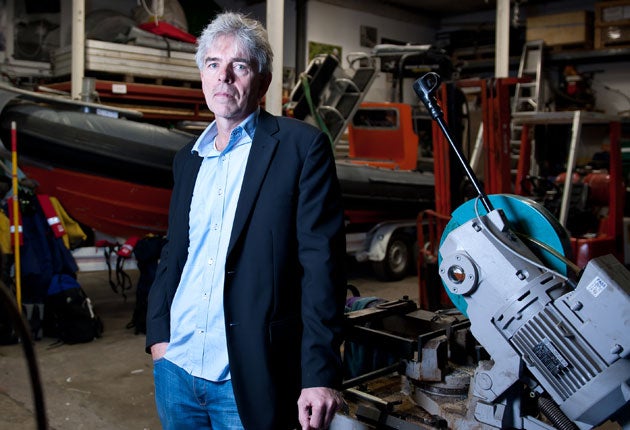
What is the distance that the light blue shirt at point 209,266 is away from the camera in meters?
1.68

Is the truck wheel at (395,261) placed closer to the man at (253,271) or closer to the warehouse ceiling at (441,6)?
the man at (253,271)

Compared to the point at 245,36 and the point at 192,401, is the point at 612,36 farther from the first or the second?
the point at 192,401

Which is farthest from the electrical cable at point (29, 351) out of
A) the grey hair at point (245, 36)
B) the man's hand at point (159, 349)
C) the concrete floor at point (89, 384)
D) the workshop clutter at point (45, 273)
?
the workshop clutter at point (45, 273)

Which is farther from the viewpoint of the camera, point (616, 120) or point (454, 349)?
point (616, 120)

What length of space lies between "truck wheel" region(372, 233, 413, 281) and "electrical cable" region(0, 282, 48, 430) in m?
6.24

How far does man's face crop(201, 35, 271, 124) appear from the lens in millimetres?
1717

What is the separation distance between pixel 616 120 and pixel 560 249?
4255mm

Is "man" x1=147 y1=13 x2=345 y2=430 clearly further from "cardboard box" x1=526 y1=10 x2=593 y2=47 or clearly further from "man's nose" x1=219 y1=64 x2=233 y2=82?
"cardboard box" x1=526 y1=10 x2=593 y2=47

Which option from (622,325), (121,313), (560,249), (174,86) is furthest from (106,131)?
(622,325)

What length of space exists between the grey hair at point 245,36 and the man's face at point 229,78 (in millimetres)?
15

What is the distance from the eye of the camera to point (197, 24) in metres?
10.5

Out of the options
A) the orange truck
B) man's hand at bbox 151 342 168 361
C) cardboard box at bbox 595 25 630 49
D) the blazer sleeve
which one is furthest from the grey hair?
cardboard box at bbox 595 25 630 49

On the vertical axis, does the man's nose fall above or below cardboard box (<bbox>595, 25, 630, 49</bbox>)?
below

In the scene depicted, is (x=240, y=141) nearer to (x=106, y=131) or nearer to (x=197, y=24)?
(x=106, y=131)
